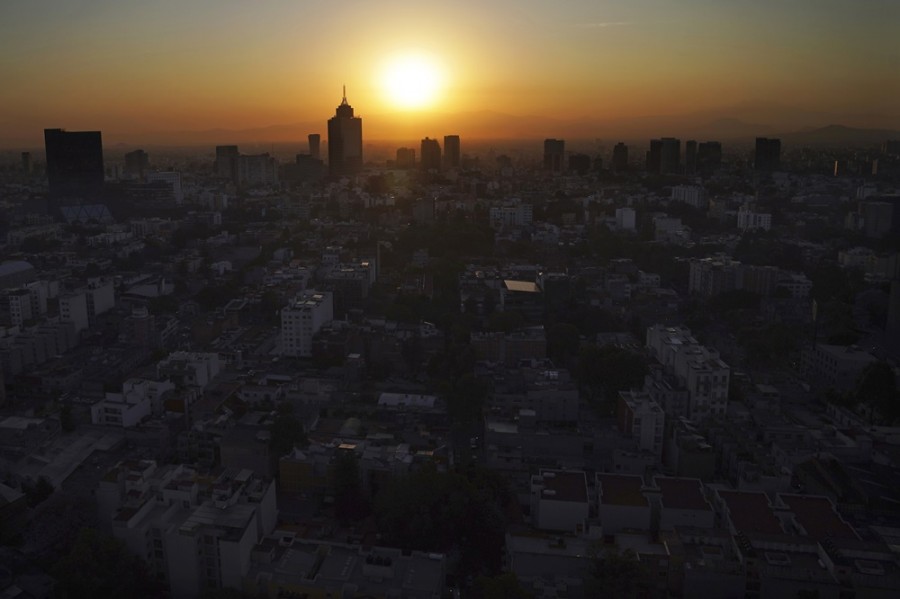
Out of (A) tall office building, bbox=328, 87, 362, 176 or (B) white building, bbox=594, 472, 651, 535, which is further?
(A) tall office building, bbox=328, 87, 362, 176

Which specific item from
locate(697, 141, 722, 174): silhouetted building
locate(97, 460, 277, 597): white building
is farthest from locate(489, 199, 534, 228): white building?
locate(97, 460, 277, 597): white building

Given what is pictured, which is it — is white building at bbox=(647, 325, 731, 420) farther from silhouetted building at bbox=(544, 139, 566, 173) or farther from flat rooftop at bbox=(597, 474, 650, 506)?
silhouetted building at bbox=(544, 139, 566, 173)

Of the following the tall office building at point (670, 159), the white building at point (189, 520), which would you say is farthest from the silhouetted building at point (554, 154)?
Answer: the white building at point (189, 520)

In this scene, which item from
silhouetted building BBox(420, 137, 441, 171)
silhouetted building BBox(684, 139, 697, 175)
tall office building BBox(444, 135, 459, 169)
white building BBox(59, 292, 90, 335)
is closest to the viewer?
white building BBox(59, 292, 90, 335)

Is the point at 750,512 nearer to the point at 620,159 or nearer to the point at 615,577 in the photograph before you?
the point at 615,577

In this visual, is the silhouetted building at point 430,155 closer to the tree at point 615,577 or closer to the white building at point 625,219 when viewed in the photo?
the white building at point 625,219

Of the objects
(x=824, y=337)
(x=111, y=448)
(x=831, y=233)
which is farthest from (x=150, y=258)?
(x=831, y=233)
